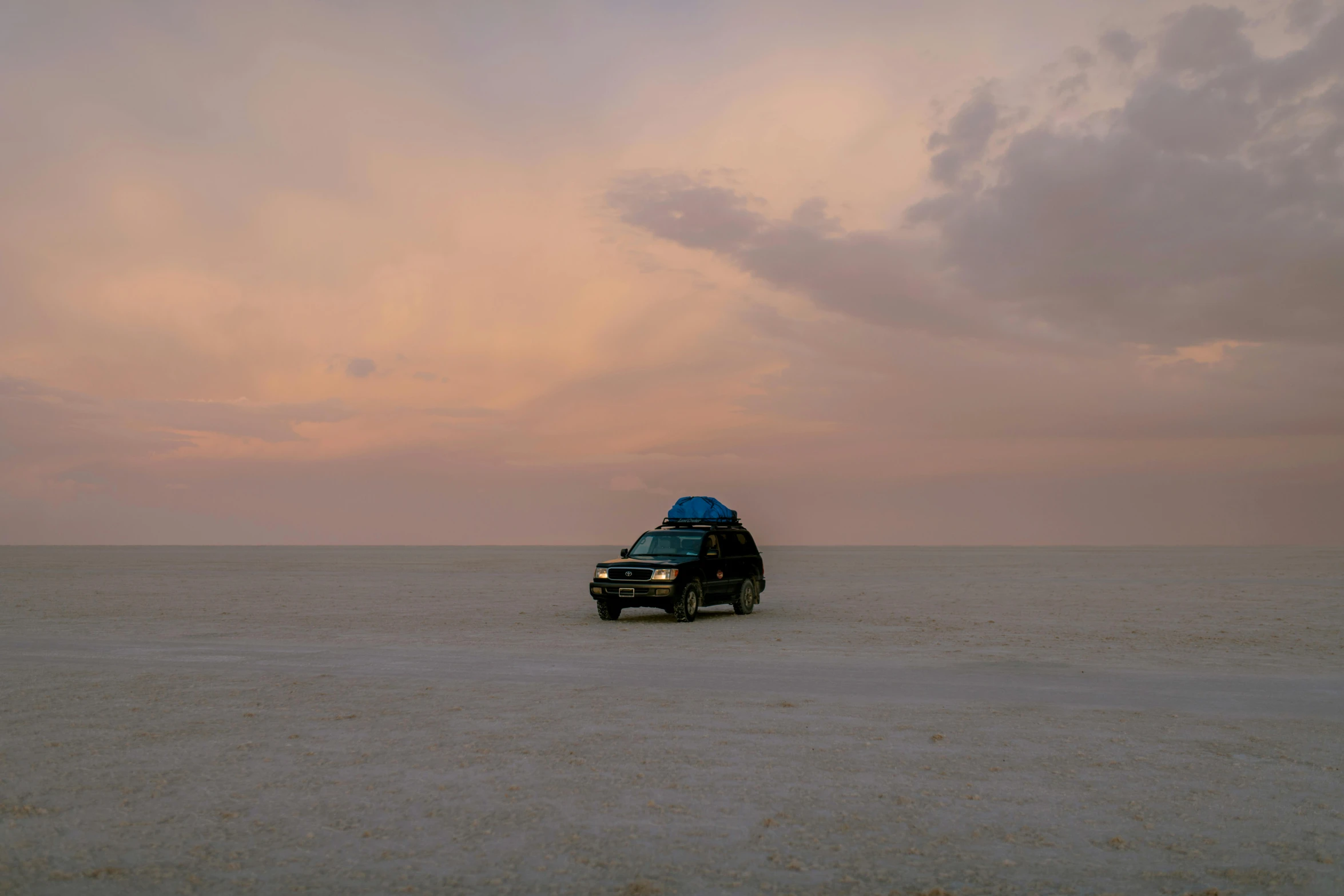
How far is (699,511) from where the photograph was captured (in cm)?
2739

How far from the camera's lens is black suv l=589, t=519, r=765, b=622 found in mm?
22828

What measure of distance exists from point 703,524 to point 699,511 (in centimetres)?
138

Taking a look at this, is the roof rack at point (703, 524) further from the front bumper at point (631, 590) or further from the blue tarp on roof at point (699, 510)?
the front bumper at point (631, 590)

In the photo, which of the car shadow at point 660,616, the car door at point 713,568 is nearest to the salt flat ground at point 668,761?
the car shadow at point 660,616

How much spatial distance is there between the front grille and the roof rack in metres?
2.81

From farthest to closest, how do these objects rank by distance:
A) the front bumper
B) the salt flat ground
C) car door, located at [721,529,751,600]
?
car door, located at [721,529,751,600]
the front bumper
the salt flat ground

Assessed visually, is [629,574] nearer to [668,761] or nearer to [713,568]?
[713,568]

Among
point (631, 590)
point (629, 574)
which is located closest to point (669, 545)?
point (629, 574)

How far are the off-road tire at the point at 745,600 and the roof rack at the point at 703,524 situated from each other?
141 cm

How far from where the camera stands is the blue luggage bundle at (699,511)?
2670cm

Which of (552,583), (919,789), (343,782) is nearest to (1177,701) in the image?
(919,789)

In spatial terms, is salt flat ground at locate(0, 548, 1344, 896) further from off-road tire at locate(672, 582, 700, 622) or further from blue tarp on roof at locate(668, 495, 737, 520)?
blue tarp on roof at locate(668, 495, 737, 520)

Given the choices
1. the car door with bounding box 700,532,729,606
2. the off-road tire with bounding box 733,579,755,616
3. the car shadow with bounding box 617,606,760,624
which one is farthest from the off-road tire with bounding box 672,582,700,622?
the off-road tire with bounding box 733,579,755,616

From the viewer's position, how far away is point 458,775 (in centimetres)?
794
